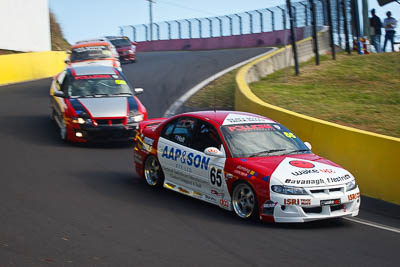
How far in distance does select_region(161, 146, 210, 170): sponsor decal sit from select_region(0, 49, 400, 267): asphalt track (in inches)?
23.2

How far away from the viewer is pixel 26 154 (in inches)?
514

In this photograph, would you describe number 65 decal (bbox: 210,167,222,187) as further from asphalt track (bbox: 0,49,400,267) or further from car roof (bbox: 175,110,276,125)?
car roof (bbox: 175,110,276,125)

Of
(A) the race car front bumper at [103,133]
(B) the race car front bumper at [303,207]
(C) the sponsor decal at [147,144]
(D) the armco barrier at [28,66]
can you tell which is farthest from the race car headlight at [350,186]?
(D) the armco barrier at [28,66]

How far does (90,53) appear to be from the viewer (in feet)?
79.8

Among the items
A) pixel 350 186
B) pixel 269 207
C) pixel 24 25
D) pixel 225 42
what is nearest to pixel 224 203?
pixel 269 207

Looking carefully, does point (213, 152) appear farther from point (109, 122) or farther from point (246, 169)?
point (109, 122)

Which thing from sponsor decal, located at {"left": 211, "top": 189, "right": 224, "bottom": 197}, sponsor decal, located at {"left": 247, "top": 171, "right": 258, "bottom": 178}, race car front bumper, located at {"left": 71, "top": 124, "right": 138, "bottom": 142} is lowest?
sponsor decal, located at {"left": 211, "top": 189, "right": 224, "bottom": 197}

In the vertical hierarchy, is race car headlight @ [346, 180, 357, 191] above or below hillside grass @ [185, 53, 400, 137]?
below

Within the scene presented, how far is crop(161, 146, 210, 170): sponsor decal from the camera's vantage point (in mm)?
9008

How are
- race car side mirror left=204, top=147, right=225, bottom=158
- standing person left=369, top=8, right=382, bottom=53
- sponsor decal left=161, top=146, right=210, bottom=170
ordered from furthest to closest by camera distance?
1. standing person left=369, top=8, right=382, bottom=53
2. sponsor decal left=161, top=146, right=210, bottom=170
3. race car side mirror left=204, top=147, right=225, bottom=158

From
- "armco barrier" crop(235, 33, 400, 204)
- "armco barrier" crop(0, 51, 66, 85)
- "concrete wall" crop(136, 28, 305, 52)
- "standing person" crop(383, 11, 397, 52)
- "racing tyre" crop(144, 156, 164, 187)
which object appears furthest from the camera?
"concrete wall" crop(136, 28, 305, 52)

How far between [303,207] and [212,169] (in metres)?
1.54

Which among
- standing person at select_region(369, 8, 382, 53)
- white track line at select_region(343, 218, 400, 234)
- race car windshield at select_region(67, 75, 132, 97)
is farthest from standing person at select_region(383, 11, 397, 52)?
white track line at select_region(343, 218, 400, 234)

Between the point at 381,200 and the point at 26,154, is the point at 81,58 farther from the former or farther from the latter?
the point at 381,200
